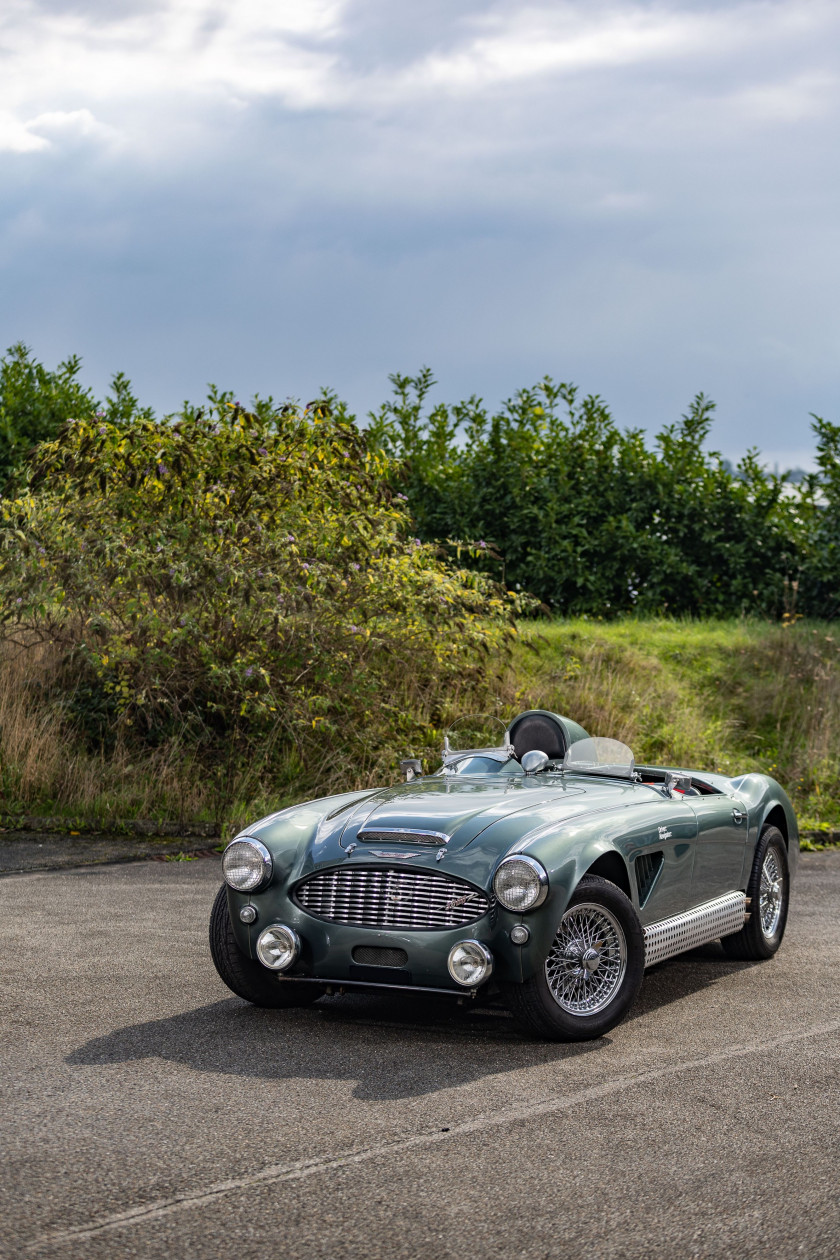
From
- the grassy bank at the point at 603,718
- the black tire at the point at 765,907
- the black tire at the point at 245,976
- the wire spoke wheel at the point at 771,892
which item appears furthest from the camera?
the grassy bank at the point at 603,718

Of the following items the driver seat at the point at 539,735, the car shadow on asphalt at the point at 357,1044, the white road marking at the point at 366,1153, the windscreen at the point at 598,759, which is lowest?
the car shadow on asphalt at the point at 357,1044

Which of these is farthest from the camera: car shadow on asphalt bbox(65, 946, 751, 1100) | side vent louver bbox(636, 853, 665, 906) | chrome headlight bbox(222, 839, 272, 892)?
side vent louver bbox(636, 853, 665, 906)

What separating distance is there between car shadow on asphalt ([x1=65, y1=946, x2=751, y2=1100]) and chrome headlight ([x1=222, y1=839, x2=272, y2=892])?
0.64 metres

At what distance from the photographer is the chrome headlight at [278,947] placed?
228 inches

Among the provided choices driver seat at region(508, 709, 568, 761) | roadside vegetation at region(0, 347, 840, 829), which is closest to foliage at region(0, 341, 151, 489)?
roadside vegetation at region(0, 347, 840, 829)

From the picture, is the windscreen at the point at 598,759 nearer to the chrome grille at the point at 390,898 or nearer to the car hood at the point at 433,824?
the car hood at the point at 433,824

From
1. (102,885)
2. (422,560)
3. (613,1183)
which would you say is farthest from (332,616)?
(613,1183)

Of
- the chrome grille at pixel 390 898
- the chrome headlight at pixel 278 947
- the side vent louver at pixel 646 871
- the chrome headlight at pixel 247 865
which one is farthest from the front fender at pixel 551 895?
the chrome headlight at pixel 247 865

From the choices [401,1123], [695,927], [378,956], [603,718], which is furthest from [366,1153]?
[603,718]

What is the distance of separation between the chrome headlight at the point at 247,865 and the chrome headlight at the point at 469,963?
3.28ft

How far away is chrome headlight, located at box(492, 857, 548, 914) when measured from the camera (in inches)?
215

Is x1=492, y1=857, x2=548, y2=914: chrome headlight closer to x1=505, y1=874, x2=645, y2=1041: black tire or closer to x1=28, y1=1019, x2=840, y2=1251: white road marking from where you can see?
x1=505, y1=874, x2=645, y2=1041: black tire

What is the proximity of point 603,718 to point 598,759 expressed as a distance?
7.36m

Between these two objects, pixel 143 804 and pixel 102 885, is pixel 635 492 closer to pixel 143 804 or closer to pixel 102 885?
pixel 143 804
